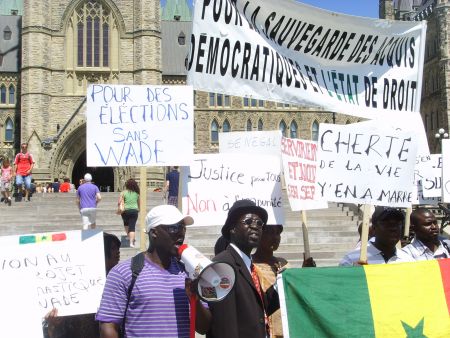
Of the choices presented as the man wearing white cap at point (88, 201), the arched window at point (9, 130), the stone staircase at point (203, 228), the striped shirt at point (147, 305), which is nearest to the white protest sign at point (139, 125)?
the striped shirt at point (147, 305)

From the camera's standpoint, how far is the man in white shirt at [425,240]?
15.6ft

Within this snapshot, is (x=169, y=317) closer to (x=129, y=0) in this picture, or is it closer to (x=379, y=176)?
(x=379, y=176)

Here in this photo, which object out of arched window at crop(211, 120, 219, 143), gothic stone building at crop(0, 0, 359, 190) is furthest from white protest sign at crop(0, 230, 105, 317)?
arched window at crop(211, 120, 219, 143)

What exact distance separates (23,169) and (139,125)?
13.1m

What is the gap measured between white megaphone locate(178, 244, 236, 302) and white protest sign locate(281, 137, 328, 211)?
225 cm

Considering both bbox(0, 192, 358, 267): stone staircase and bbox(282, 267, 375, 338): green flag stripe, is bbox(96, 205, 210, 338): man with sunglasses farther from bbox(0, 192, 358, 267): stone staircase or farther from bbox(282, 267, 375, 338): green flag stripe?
bbox(0, 192, 358, 267): stone staircase

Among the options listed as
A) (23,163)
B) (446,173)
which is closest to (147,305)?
(446,173)

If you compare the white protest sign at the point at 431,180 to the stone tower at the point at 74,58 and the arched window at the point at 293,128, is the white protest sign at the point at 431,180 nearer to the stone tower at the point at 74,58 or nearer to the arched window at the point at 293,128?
the stone tower at the point at 74,58

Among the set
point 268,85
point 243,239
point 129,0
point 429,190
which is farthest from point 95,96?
point 129,0

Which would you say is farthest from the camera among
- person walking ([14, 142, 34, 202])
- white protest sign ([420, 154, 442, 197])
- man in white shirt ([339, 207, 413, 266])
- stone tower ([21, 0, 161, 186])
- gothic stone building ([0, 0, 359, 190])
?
stone tower ([21, 0, 161, 186])

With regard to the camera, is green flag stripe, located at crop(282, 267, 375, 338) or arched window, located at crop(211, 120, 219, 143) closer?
green flag stripe, located at crop(282, 267, 375, 338)

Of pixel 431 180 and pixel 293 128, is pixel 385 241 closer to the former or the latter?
pixel 431 180

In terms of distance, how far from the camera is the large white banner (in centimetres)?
508

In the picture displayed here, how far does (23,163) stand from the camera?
1708 cm
